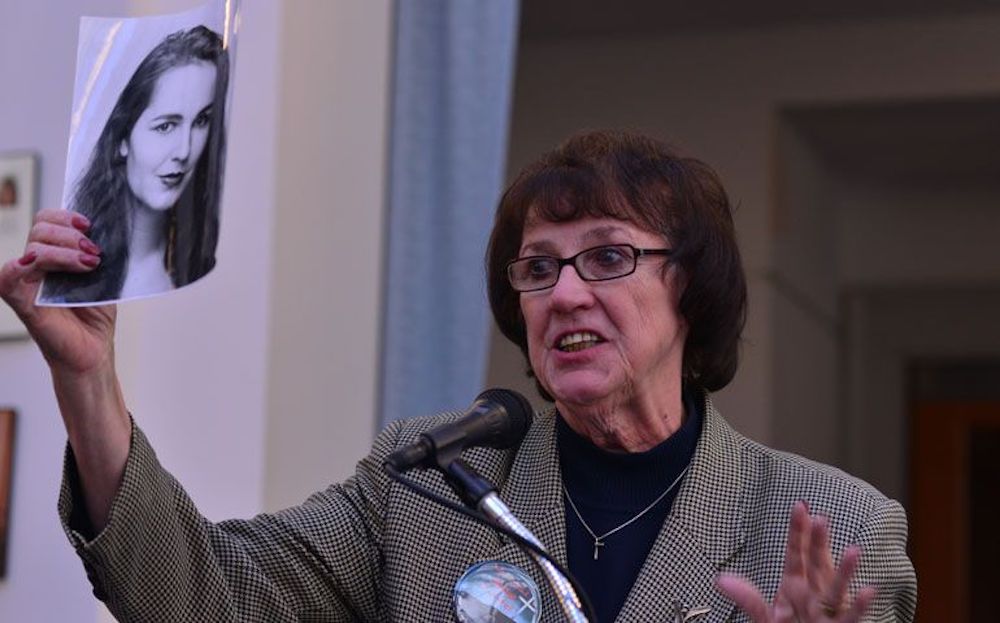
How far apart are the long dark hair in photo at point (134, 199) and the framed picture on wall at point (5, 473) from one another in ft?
6.25

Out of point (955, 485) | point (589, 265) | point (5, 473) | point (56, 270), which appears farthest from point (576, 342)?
point (955, 485)

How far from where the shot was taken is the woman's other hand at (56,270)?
6.17 ft

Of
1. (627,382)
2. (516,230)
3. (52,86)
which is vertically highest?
(52,86)

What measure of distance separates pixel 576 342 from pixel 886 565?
0.47 metres

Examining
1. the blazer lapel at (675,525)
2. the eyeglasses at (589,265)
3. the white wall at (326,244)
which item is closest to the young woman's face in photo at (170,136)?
the eyeglasses at (589,265)

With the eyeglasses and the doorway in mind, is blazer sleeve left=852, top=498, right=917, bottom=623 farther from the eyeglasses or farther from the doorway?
the doorway

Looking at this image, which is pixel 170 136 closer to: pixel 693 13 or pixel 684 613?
pixel 684 613

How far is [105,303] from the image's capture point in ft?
A: 6.23

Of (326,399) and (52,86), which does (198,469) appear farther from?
(52,86)

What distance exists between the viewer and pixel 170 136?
1.96 metres

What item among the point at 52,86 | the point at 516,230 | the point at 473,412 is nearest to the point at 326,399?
the point at 52,86

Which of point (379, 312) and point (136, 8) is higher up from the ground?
point (136, 8)

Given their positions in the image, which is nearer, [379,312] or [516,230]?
[516,230]

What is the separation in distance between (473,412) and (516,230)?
1.65ft
